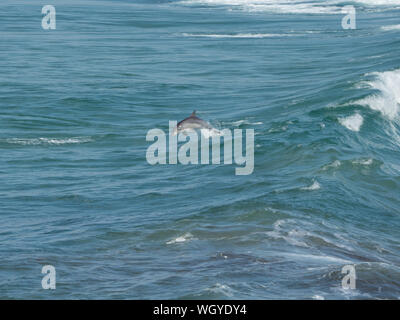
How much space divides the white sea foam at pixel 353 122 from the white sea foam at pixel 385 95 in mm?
1556

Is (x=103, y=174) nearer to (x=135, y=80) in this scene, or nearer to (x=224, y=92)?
(x=224, y=92)

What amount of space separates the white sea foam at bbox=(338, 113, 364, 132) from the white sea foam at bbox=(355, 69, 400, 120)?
1556 millimetres

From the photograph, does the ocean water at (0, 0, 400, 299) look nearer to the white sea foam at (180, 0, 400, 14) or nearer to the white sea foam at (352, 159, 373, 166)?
the white sea foam at (352, 159, 373, 166)

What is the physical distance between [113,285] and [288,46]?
40.0 meters

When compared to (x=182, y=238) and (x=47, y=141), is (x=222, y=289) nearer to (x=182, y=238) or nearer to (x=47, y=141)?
(x=182, y=238)

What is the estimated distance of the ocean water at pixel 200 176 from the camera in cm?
1418

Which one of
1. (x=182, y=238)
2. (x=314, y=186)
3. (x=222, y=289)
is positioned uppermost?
(x=314, y=186)

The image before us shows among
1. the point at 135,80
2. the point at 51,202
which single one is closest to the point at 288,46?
the point at 135,80

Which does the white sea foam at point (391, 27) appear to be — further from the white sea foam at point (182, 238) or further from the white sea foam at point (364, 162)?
the white sea foam at point (182, 238)

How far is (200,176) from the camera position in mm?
22359

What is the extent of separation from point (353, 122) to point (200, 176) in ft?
23.7

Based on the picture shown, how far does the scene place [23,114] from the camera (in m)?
32.7

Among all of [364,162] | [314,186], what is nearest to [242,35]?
[364,162]

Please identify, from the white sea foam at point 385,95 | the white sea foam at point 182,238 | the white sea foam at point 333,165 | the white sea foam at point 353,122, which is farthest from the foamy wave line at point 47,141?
the white sea foam at point 182,238
